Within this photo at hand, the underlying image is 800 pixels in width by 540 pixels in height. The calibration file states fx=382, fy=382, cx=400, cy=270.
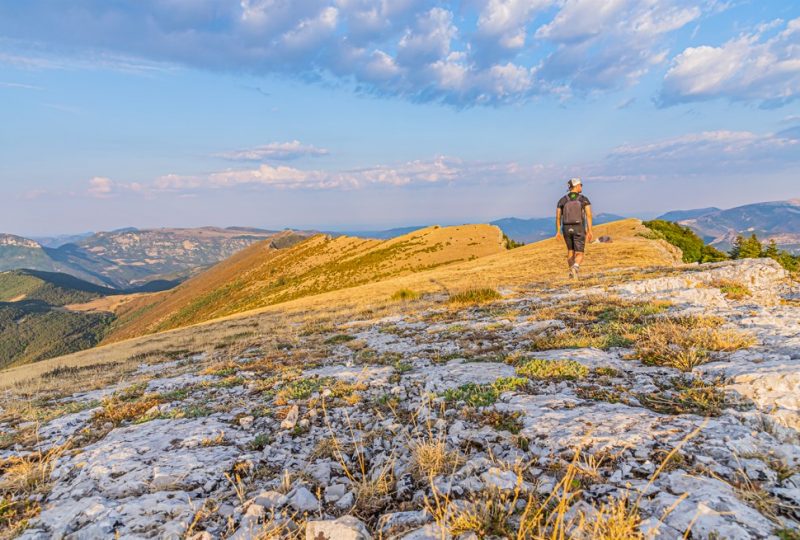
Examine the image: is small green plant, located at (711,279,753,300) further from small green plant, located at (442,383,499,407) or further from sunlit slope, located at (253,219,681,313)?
small green plant, located at (442,383,499,407)

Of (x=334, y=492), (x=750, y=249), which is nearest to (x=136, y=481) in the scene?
(x=334, y=492)

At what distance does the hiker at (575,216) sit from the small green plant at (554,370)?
11670 mm

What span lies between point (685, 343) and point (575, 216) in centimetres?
1096

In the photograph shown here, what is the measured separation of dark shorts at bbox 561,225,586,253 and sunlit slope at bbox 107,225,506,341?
169 feet

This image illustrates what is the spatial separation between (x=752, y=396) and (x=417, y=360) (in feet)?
19.8

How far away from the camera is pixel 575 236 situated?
17.6 m

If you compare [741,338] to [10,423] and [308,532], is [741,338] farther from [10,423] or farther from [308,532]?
[10,423]

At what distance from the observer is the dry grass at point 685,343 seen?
6325 mm

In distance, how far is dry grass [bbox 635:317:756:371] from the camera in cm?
632

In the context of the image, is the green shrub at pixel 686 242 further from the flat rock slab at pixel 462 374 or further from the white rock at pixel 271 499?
the white rock at pixel 271 499

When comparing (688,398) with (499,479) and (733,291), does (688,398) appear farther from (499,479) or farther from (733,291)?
(733,291)

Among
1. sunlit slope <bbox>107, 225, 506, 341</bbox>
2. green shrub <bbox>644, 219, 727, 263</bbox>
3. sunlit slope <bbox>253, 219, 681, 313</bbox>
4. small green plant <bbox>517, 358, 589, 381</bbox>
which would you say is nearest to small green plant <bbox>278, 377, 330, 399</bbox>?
small green plant <bbox>517, 358, 589, 381</bbox>

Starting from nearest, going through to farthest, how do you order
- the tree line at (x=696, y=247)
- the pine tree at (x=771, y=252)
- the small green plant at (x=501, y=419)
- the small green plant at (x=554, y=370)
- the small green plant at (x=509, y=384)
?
the small green plant at (x=501, y=419) < the small green plant at (x=509, y=384) < the small green plant at (x=554, y=370) < the tree line at (x=696, y=247) < the pine tree at (x=771, y=252)

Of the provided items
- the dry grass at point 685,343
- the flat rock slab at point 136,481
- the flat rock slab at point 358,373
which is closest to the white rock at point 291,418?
the flat rock slab at point 136,481
